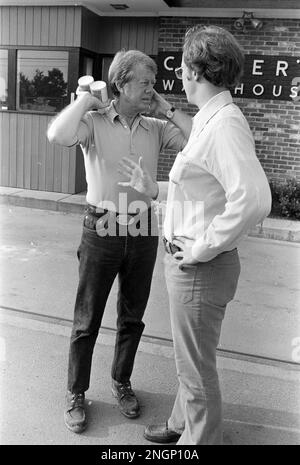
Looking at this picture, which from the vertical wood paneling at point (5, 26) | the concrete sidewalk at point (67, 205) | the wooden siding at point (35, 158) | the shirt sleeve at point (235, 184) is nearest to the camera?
the shirt sleeve at point (235, 184)

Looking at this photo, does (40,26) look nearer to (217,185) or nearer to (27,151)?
(27,151)

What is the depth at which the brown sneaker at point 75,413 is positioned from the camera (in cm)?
245

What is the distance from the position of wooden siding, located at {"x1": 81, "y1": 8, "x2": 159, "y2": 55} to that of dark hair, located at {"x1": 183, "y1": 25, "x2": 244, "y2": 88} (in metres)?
6.92

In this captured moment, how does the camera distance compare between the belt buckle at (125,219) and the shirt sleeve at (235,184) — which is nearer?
the shirt sleeve at (235,184)

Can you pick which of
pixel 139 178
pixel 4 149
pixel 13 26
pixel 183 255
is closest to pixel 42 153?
pixel 4 149

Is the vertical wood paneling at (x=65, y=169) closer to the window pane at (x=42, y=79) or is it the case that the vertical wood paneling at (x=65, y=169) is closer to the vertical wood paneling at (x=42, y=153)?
the vertical wood paneling at (x=42, y=153)

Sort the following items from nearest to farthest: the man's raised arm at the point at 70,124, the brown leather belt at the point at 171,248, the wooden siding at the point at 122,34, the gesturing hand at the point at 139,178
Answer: the brown leather belt at the point at 171,248
the gesturing hand at the point at 139,178
the man's raised arm at the point at 70,124
the wooden siding at the point at 122,34

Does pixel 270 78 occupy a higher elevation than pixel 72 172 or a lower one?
higher

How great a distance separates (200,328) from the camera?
1928mm

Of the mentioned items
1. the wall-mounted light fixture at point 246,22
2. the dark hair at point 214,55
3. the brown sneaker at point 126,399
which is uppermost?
the wall-mounted light fixture at point 246,22

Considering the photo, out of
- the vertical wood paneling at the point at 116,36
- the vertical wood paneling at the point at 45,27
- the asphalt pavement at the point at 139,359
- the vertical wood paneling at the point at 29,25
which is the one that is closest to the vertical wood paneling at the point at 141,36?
the vertical wood paneling at the point at 116,36

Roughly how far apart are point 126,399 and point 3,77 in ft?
23.3

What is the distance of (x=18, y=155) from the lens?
8.55 m

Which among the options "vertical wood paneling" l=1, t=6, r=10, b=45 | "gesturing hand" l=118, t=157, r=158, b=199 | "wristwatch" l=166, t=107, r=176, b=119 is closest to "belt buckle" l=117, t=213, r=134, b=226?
"gesturing hand" l=118, t=157, r=158, b=199
